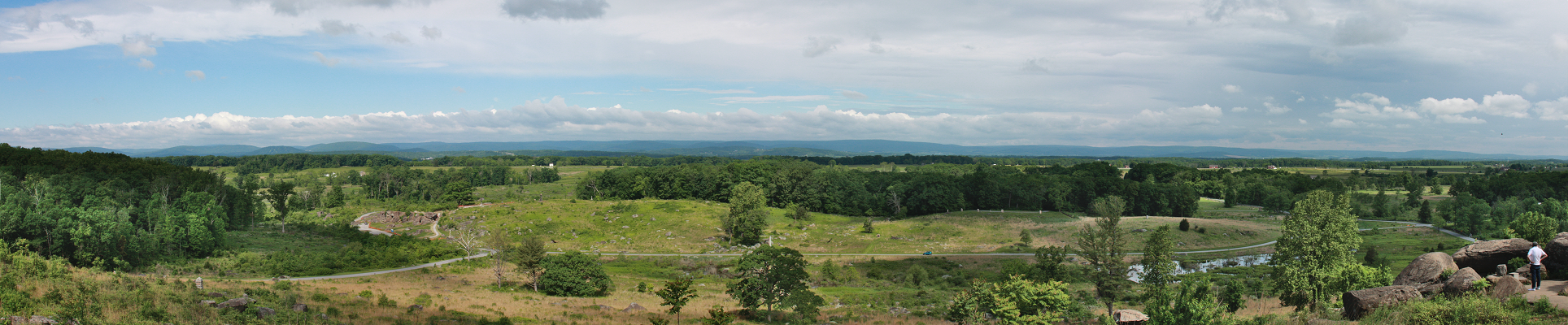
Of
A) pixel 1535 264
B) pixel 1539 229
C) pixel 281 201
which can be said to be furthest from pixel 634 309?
pixel 281 201

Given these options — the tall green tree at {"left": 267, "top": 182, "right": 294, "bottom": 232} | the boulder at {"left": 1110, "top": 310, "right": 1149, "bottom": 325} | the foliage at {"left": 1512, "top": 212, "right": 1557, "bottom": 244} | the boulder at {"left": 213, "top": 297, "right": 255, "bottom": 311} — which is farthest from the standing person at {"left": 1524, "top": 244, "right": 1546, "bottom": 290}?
the tall green tree at {"left": 267, "top": 182, "right": 294, "bottom": 232}

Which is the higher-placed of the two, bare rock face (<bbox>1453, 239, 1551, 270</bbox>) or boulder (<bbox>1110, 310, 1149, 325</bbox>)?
bare rock face (<bbox>1453, 239, 1551, 270</bbox>)

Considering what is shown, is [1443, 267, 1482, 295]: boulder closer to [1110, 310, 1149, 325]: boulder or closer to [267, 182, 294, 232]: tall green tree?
[1110, 310, 1149, 325]: boulder

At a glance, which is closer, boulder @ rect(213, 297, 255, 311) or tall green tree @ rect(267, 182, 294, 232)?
boulder @ rect(213, 297, 255, 311)

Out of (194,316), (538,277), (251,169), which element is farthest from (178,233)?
(251,169)

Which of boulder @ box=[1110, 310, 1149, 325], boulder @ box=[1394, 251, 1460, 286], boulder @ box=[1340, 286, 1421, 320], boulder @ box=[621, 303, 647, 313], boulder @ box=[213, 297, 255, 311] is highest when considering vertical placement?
boulder @ box=[1394, 251, 1460, 286]

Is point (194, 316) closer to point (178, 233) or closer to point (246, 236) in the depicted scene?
point (178, 233)

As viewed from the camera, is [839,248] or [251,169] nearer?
[839,248]
